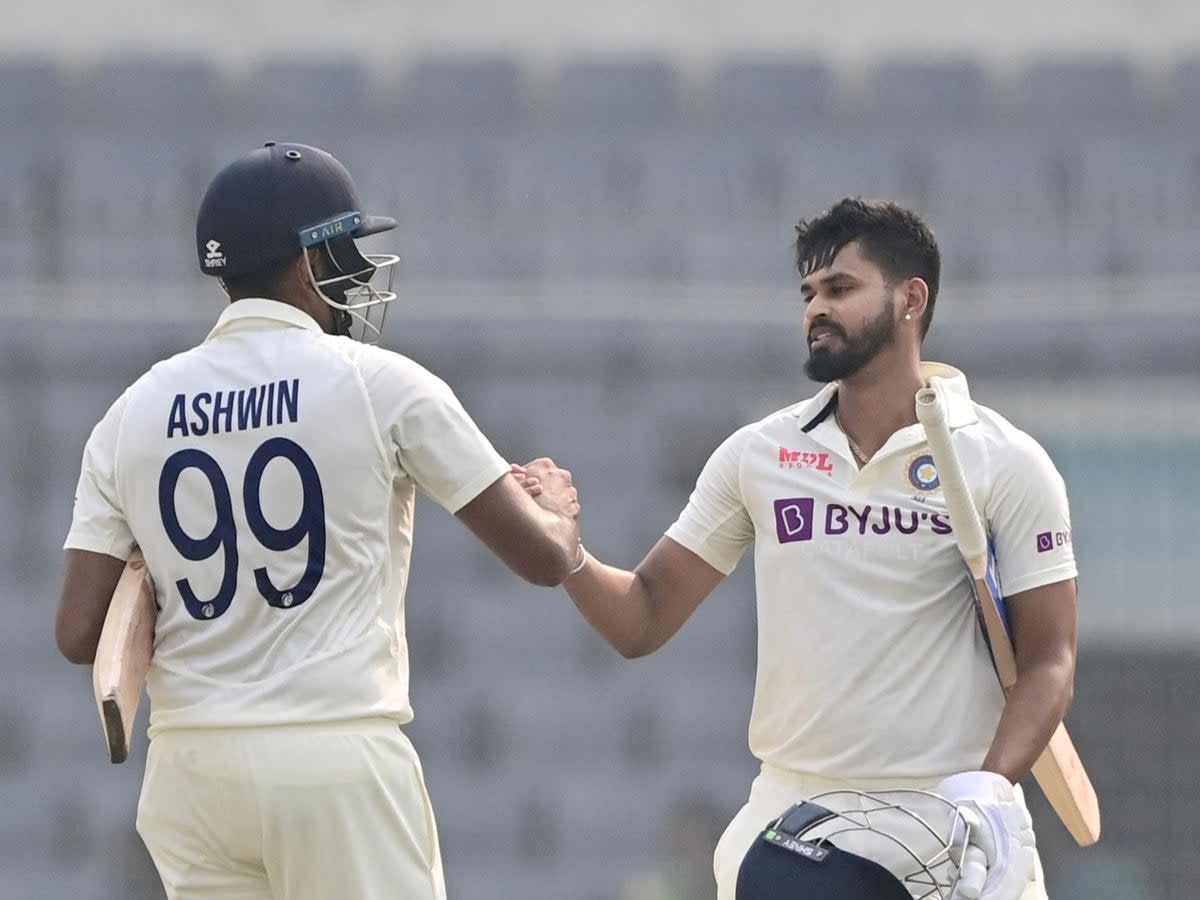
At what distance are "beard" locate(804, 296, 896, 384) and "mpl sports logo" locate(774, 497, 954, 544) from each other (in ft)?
→ 0.68

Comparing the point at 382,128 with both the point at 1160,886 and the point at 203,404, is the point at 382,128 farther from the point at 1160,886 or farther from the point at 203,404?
the point at 203,404

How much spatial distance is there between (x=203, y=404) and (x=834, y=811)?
3.72ft

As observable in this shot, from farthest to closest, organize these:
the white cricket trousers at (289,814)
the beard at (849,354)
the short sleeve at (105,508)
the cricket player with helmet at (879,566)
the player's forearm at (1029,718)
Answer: the beard at (849,354) → the cricket player with helmet at (879,566) → the player's forearm at (1029,718) → the short sleeve at (105,508) → the white cricket trousers at (289,814)

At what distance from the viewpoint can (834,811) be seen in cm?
331

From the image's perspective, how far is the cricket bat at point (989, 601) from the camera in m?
3.26

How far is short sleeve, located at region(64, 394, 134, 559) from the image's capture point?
3.12 metres

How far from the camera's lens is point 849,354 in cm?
350

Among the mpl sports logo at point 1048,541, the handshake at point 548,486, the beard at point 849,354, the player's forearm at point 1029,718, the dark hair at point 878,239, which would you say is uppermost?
Answer: the dark hair at point 878,239

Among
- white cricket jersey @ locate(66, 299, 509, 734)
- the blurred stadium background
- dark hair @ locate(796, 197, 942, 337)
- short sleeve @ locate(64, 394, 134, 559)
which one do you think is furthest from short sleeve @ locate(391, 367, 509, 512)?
the blurred stadium background

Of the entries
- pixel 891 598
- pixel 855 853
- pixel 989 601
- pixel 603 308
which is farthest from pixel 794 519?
pixel 603 308

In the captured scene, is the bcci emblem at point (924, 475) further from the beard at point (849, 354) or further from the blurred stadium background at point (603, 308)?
the blurred stadium background at point (603, 308)

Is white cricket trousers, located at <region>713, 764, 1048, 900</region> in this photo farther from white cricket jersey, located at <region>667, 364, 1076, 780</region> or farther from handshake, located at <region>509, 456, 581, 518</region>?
handshake, located at <region>509, 456, 581, 518</region>

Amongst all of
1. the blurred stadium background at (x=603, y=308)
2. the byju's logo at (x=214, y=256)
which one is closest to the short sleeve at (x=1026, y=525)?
the byju's logo at (x=214, y=256)

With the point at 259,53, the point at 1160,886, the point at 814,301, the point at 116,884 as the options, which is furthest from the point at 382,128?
the point at 814,301
